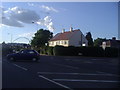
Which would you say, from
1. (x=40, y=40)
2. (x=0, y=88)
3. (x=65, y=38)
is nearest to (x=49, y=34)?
(x=40, y=40)

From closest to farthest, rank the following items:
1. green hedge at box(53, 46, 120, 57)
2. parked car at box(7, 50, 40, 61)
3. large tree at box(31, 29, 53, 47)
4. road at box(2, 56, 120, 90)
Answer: road at box(2, 56, 120, 90), parked car at box(7, 50, 40, 61), green hedge at box(53, 46, 120, 57), large tree at box(31, 29, 53, 47)

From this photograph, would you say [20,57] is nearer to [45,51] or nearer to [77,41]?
[45,51]

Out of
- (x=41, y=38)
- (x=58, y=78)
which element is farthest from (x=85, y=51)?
(x=41, y=38)

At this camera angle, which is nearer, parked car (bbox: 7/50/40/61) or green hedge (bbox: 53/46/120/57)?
parked car (bbox: 7/50/40/61)

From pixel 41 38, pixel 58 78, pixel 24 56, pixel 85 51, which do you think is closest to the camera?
pixel 58 78

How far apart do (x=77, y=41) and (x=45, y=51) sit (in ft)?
68.3

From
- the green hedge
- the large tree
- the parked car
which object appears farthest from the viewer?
the large tree

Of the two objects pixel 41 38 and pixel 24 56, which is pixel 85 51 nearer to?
pixel 24 56

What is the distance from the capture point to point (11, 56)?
1102 inches

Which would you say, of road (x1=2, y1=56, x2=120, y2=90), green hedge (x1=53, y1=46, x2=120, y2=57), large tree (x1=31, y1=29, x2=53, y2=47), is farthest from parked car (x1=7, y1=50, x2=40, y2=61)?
large tree (x1=31, y1=29, x2=53, y2=47)

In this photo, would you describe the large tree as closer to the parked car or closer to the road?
the parked car

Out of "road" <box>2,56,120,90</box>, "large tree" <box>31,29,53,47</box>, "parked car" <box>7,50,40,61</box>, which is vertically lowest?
"road" <box>2,56,120,90</box>

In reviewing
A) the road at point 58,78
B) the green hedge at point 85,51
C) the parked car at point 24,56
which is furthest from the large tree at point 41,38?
the road at point 58,78

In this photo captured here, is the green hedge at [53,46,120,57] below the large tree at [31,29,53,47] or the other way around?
below
